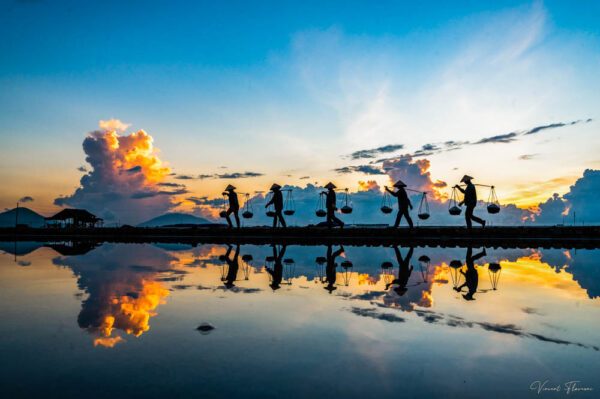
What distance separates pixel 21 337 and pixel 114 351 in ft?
6.68

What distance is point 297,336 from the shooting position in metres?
6.04

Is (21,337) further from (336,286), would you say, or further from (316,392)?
(336,286)

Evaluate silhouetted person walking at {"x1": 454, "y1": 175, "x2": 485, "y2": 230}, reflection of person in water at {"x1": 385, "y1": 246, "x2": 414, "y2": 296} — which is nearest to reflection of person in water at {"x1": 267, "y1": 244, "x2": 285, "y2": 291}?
reflection of person in water at {"x1": 385, "y1": 246, "x2": 414, "y2": 296}

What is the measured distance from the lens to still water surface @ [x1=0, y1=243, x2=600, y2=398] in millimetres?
4234

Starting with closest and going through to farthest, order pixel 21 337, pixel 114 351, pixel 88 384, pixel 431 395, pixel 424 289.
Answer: pixel 431 395 → pixel 88 384 → pixel 114 351 → pixel 21 337 → pixel 424 289

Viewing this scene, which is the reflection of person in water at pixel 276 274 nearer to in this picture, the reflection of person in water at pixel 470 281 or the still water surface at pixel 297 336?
the still water surface at pixel 297 336

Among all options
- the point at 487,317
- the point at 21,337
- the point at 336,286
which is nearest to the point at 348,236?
the point at 336,286

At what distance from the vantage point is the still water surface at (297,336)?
4.23m

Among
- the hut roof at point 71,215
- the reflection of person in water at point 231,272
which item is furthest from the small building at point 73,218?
the reflection of person in water at point 231,272

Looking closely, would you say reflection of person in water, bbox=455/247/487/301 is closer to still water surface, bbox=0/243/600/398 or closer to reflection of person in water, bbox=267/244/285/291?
still water surface, bbox=0/243/600/398

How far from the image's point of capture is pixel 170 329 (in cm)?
638

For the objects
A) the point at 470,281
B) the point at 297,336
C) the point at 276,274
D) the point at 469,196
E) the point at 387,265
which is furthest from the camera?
the point at 469,196

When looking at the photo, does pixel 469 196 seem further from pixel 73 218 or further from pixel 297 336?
pixel 73 218

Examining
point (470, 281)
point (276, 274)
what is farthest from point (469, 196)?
point (276, 274)
